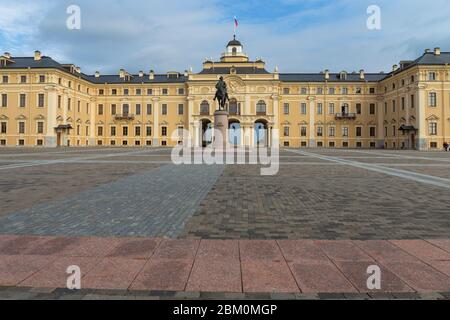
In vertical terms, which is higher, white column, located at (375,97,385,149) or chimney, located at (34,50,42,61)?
chimney, located at (34,50,42,61)

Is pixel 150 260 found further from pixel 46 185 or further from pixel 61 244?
pixel 46 185

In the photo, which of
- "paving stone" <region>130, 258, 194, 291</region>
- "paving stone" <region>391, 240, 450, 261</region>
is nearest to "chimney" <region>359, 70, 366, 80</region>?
"paving stone" <region>391, 240, 450, 261</region>

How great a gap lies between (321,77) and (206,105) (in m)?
26.6

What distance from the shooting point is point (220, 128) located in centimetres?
3522

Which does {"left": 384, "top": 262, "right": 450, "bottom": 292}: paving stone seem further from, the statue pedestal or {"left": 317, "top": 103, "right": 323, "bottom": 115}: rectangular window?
{"left": 317, "top": 103, "right": 323, "bottom": 115}: rectangular window

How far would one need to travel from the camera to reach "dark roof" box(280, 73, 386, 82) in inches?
2697

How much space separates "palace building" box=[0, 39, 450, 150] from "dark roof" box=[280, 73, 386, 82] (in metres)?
0.22

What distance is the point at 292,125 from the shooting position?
6825cm

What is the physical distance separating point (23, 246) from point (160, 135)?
220ft

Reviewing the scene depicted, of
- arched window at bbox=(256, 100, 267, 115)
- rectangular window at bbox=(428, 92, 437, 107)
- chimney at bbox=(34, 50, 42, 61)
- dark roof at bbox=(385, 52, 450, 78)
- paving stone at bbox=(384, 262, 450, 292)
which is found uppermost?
chimney at bbox=(34, 50, 42, 61)

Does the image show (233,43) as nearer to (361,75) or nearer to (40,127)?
(361,75)

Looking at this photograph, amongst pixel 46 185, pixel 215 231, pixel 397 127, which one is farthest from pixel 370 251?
pixel 397 127

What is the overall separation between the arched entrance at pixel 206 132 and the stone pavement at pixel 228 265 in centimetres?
6259
